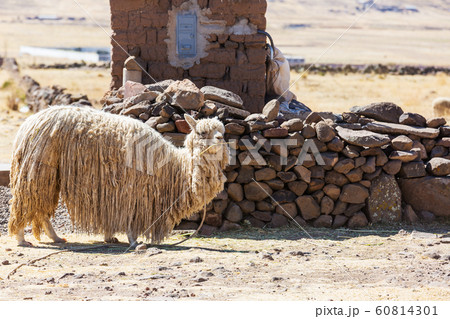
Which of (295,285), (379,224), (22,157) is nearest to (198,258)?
(295,285)

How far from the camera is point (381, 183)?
9.14m

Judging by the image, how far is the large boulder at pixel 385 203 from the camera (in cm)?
914

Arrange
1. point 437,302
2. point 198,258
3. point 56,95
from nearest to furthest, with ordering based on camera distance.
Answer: point 437,302
point 198,258
point 56,95

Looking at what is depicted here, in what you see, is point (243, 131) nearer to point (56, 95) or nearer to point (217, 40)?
point (217, 40)

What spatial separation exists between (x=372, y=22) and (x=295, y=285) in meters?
118

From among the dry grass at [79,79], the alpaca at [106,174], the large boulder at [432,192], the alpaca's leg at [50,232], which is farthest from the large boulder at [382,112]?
the dry grass at [79,79]

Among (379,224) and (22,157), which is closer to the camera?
(22,157)

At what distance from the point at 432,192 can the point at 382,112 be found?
4.09 feet

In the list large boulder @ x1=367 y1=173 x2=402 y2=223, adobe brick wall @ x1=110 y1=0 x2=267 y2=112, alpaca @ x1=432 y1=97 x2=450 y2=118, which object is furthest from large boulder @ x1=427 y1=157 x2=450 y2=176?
alpaca @ x1=432 y1=97 x2=450 y2=118

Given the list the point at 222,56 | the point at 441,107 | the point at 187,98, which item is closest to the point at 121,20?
the point at 222,56

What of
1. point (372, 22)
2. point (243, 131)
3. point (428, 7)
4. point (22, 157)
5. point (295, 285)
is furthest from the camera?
point (428, 7)

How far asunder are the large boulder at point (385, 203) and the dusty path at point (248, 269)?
0.46m

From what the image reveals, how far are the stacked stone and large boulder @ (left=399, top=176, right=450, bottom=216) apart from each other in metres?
0.01

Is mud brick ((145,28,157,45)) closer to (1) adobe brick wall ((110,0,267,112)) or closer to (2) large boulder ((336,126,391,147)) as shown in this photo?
(1) adobe brick wall ((110,0,267,112))
